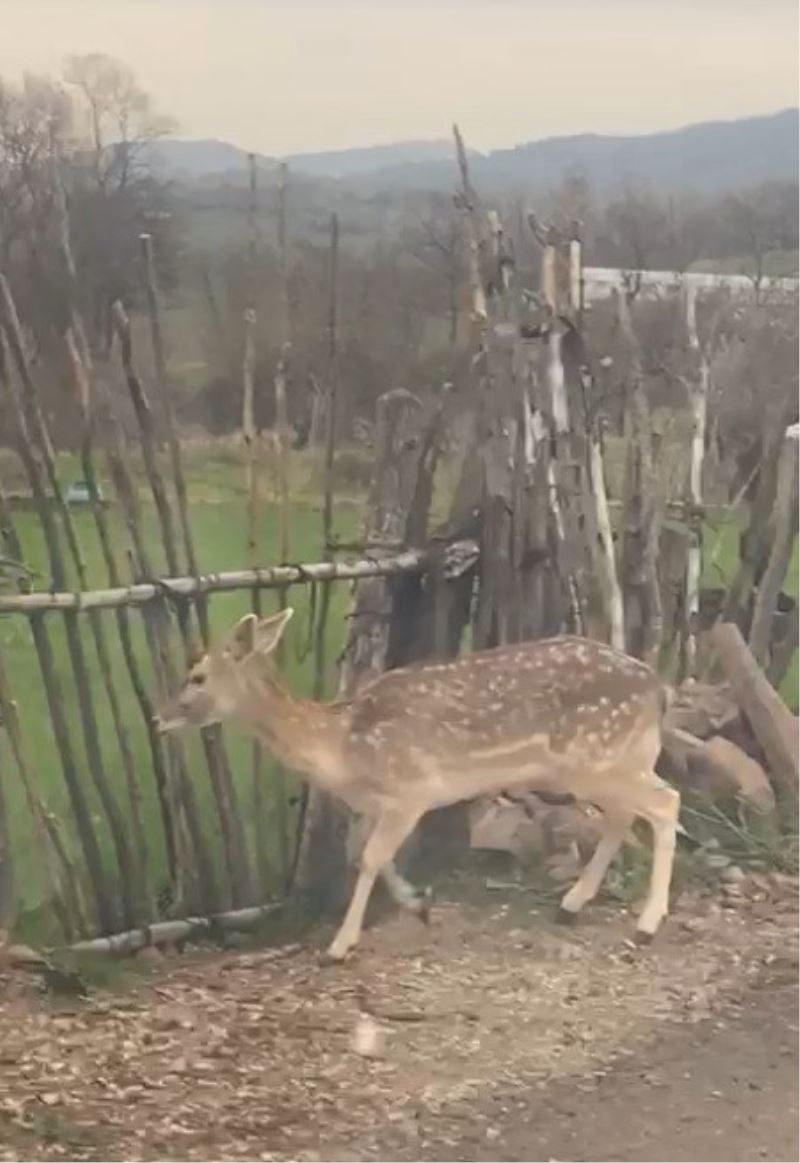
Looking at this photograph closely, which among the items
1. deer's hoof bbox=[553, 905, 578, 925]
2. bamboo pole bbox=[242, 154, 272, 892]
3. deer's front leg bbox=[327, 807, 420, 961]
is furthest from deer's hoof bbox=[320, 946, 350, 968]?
bamboo pole bbox=[242, 154, 272, 892]

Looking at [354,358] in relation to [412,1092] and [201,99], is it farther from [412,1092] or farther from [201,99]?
[412,1092]

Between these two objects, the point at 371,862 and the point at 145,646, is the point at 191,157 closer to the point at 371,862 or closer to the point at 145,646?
the point at 145,646

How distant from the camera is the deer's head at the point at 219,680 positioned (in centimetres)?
163

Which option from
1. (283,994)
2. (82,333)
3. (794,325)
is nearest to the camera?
(82,333)

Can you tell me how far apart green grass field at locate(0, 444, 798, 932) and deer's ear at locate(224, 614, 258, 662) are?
0.04 feet

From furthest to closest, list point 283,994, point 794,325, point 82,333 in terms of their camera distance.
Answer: point 794,325 < point 283,994 < point 82,333

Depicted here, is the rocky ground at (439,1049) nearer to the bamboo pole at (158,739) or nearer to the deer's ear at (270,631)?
the bamboo pole at (158,739)

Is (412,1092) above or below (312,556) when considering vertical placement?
below

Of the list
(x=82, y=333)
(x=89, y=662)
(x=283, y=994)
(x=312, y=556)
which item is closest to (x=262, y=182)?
(x=82, y=333)

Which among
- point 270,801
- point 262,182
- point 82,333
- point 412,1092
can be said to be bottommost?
point 412,1092

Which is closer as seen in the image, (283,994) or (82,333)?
(82,333)

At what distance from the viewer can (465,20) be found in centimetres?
173

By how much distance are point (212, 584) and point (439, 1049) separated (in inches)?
18.7

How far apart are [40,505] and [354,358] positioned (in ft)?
1.05
